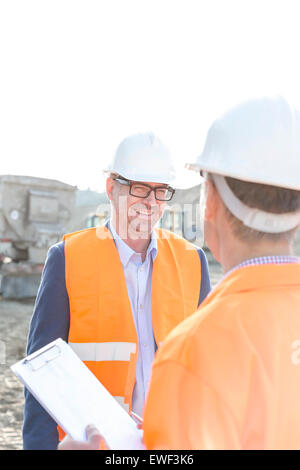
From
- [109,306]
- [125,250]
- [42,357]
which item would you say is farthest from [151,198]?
[42,357]

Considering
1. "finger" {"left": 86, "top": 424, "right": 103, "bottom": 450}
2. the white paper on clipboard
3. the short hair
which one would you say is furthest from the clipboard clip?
the short hair

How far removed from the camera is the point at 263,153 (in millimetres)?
1102

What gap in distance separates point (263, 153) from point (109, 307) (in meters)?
1.14

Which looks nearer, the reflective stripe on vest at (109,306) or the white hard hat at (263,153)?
the white hard hat at (263,153)

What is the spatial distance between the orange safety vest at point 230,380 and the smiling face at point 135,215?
1.29m

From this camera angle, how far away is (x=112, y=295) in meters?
2.08

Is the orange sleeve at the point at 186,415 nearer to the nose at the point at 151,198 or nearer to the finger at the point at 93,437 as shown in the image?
the finger at the point at 93,437

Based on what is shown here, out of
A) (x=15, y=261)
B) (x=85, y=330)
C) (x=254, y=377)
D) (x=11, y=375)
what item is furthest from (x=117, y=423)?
(x=15, y=261)

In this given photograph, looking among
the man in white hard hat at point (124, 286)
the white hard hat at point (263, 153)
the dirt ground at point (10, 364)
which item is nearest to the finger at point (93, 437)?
the white hard hat at point (263, 153)

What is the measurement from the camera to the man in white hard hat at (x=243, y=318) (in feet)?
2.99

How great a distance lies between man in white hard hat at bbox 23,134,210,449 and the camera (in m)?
2.00

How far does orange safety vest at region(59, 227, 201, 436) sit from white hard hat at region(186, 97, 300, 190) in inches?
41.7

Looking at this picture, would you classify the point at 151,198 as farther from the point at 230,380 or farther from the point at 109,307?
the point at 230,380
